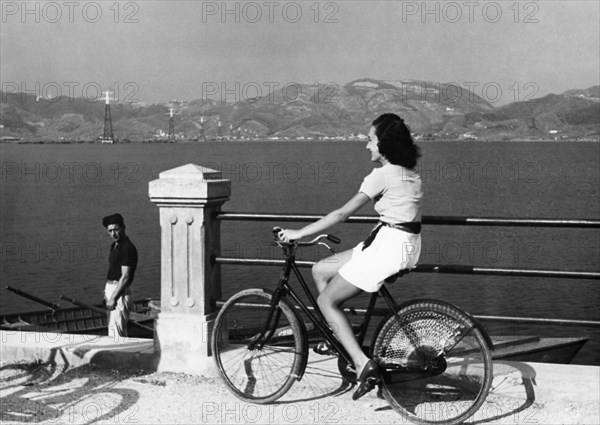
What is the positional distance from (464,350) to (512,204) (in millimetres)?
65259

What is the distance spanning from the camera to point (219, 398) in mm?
6559

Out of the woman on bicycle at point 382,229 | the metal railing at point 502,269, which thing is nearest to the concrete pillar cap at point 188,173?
the metal railing at point 502,269

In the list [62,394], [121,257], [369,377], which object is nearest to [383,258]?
[369,377]

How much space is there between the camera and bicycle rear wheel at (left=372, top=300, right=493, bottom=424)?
5.69 m

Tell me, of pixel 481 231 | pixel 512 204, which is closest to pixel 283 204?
pixel 512 204

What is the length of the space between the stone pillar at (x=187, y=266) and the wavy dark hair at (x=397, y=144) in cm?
177

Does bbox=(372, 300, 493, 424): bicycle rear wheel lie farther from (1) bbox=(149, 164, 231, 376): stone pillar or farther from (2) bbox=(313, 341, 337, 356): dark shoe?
(1) bbox=(149, 164, 231, 376): stone pillar

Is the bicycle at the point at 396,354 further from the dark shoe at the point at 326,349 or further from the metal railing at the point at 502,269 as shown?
the metal railing at the point at 502,269

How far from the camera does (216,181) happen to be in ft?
23.1

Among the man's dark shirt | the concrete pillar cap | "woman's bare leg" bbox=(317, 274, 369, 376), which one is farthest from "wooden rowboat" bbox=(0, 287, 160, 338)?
"woman's bare leg" bbox=(317, 274, 369, 376)

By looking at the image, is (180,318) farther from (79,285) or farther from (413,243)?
(79,285)

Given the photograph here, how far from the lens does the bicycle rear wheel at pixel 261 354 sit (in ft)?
20.4

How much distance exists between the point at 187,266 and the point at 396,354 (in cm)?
207

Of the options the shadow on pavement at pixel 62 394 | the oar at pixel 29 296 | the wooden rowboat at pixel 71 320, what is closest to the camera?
the shadow on pavement at pixel 62 394
